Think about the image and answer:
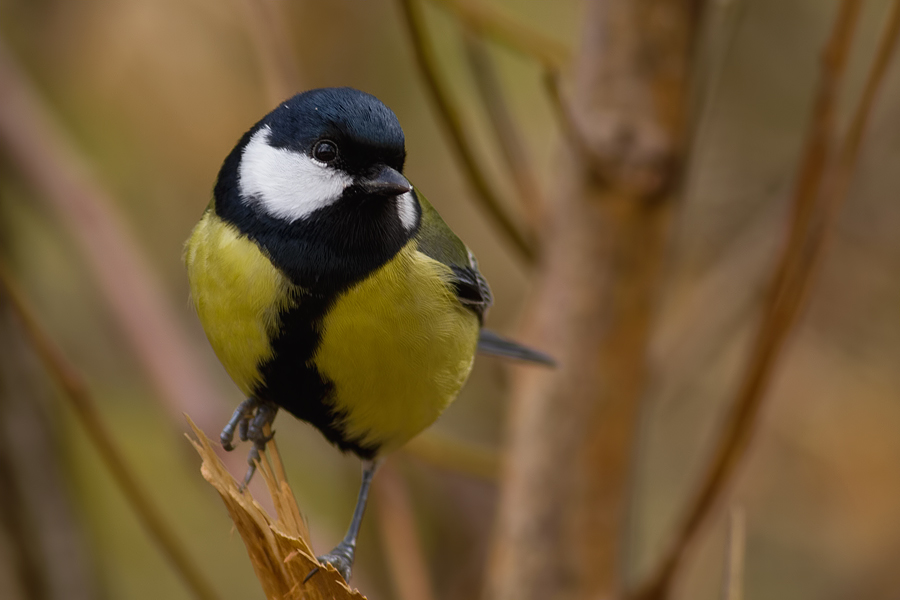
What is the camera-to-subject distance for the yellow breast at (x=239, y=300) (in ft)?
2.33

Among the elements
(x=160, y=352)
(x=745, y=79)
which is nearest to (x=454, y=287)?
(x=160, y=352)

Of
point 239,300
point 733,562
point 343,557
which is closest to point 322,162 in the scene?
point 239,300

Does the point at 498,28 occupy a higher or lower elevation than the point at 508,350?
higher

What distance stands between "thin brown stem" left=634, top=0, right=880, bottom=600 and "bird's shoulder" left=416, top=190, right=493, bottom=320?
303 mm

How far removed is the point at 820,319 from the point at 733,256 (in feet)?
1.91

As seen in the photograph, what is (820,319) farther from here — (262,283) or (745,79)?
(262,283)

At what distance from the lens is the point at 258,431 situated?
764 millimetres

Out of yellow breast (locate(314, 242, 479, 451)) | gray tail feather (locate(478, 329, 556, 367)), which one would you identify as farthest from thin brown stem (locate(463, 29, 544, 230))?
yellow breast (locate(314, 242, 479, 451))

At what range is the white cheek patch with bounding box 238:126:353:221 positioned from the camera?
2.44 ft

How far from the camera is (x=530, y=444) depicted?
1205mm

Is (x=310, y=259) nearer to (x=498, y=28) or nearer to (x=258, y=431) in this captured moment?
(x=258, y=431)

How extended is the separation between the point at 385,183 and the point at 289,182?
9cm

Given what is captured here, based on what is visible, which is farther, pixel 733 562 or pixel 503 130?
pixel 503 130

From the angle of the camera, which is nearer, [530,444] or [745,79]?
[530,444]
